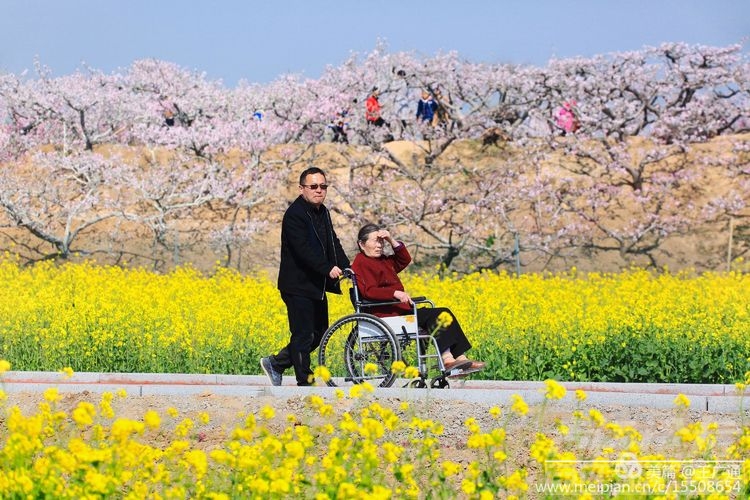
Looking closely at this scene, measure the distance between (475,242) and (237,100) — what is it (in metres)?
12.3

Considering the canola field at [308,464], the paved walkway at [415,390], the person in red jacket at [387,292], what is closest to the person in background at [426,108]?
the paved walkway at [415,390]

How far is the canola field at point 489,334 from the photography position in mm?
9594

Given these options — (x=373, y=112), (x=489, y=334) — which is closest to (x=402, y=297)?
(x=489, y=334)

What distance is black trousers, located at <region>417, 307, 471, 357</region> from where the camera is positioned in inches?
311

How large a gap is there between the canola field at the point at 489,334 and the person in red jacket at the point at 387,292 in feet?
5.79

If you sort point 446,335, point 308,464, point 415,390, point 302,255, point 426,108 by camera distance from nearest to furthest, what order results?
point 308,464 → point 415,390 → point 302,255 → point 446,335 → point 426,108

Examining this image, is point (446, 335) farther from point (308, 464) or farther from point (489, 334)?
point (308, 464)

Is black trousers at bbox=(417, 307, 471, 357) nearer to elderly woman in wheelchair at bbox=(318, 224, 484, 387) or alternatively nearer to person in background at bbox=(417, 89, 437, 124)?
elderly woman in wheelchair at bbox=(318, 224, 484, 387)

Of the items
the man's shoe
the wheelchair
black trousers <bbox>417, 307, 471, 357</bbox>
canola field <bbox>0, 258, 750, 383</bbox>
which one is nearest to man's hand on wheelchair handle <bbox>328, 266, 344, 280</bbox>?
the wheelchair

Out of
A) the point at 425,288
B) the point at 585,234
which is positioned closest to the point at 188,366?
the point at 425,288

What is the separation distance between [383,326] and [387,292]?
0.33 meters

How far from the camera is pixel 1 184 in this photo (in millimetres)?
21859

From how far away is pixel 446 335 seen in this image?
312 inches

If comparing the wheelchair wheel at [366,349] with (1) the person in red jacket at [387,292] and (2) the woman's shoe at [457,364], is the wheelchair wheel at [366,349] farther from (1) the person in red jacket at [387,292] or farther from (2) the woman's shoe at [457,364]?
(2) the woman's shoe at [457,364]
